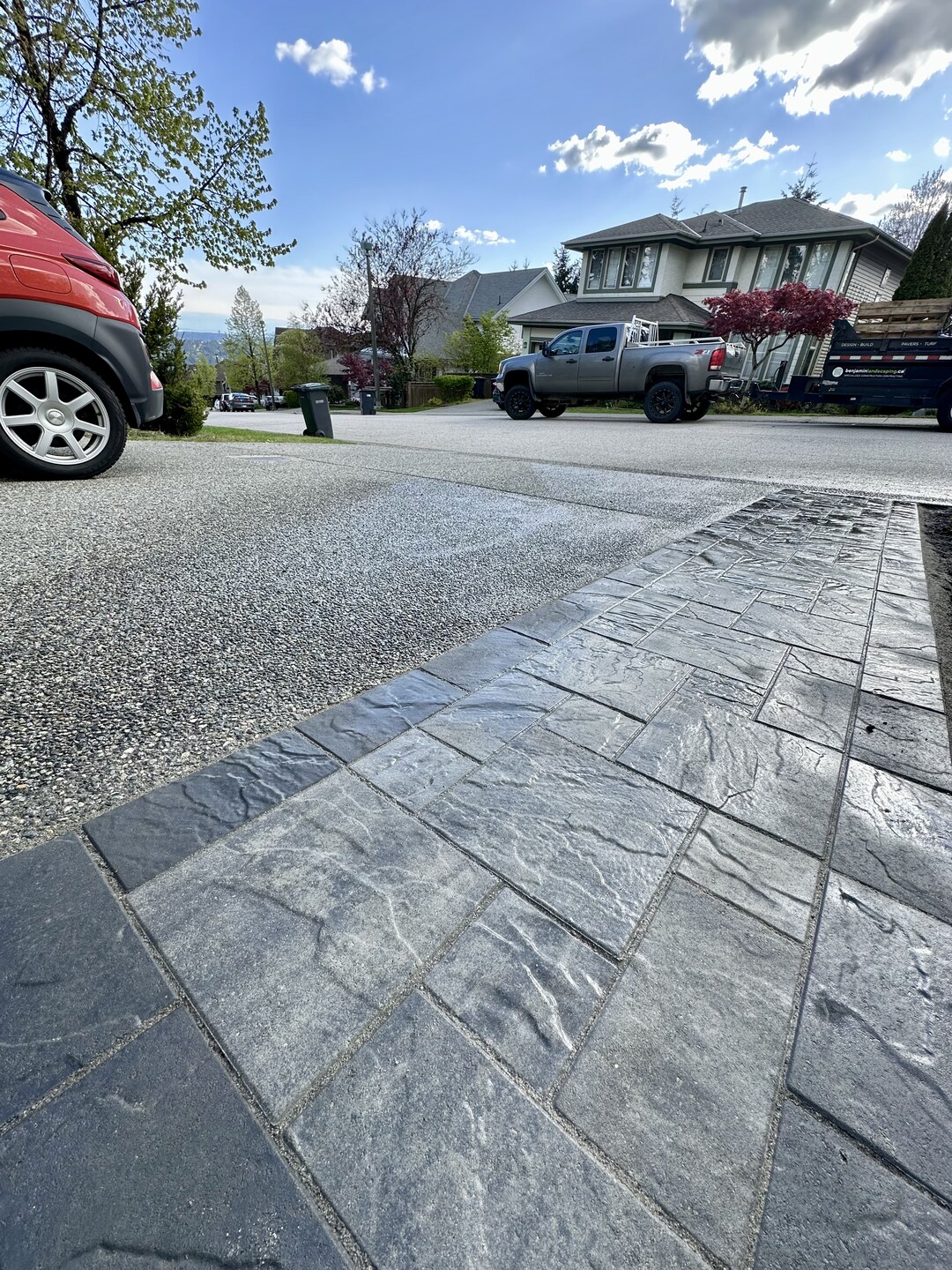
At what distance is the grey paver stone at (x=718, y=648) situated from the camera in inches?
80.0

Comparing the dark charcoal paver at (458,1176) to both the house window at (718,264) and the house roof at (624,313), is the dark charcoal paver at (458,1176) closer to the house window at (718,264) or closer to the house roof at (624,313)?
the house roof at (624,313)

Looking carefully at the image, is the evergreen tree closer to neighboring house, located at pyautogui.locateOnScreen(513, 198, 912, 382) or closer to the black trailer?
neighboring house, located at pyautogui.locateOnScreen(513, 198, 912, 382)

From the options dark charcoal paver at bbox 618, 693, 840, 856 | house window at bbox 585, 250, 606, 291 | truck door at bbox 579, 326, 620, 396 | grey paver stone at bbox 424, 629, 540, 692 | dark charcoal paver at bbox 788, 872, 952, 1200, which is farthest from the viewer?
house window at bbox 585, 250, 606, 291

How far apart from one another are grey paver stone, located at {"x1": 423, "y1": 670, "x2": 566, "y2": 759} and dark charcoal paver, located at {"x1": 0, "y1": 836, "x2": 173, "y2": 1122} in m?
0.87

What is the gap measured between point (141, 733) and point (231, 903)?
70cm

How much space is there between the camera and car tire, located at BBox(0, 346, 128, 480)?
3.49 m

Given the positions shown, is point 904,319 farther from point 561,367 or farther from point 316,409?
point 316,409

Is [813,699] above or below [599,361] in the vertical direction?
below

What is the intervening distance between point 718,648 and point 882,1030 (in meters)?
1.45

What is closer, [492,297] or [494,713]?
[494,713]

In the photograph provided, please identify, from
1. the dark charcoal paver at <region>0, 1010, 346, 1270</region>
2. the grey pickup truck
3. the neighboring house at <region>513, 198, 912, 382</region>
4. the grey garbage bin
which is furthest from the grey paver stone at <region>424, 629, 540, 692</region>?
the neighboring house at <region>513, 198, 912, 382</region>

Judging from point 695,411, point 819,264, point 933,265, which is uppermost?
point 819,264

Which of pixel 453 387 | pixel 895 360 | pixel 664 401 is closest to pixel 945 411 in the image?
pixel 895 360

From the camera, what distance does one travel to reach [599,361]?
12.1m
